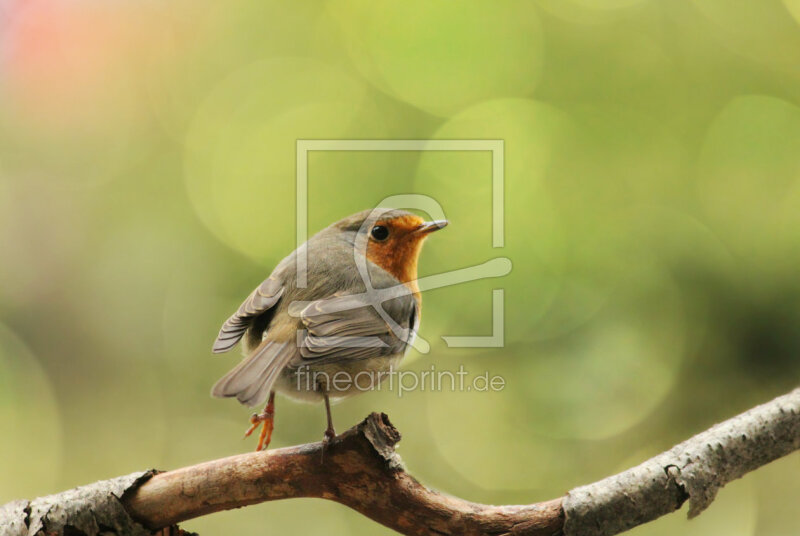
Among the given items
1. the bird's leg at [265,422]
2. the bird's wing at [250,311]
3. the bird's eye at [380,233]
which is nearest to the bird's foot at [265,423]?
the bird's leg at [265,422]

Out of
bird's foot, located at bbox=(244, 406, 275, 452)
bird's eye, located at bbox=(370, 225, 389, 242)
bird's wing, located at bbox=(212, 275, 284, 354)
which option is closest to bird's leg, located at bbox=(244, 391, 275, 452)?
bird's foot, located at bbox=(244, 406, 275, 452)

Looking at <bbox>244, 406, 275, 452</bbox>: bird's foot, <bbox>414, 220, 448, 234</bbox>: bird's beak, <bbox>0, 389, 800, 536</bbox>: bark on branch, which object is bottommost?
<bbox>0, 389, 800, 536</bbox>: bark on branch

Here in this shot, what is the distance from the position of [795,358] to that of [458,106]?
136 cm

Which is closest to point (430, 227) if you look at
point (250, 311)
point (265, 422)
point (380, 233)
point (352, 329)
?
point (380, 233)

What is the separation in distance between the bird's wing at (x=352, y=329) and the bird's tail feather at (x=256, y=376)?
0.16 ft

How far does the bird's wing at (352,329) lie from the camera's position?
149 centimetres

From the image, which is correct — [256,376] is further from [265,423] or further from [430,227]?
[430,227]

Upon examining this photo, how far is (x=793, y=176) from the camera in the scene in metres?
2.48

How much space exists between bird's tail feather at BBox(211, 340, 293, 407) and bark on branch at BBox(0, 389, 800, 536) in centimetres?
18

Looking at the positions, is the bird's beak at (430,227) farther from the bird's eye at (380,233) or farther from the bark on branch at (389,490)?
the bark on branch at (389,490)

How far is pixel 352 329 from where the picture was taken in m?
1.58

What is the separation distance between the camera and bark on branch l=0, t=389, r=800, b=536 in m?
1.29

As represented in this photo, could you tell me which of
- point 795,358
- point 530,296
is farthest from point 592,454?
point 795,358

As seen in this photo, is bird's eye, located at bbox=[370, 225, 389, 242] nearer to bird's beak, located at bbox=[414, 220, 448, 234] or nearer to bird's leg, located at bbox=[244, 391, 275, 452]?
bird's beak, located at bbox=[414, 220, 448, 234]
